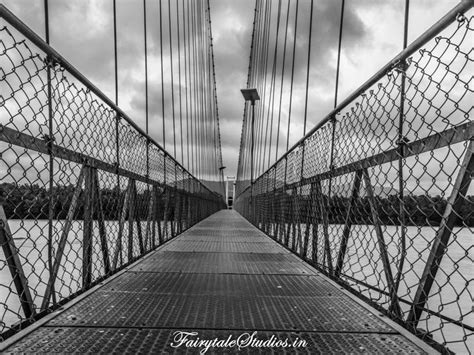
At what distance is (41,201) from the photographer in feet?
4.65

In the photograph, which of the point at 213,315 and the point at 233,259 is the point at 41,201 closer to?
the point at 213,315

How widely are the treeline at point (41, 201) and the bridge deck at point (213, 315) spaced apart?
346 millimetres

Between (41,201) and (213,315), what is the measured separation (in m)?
0.74

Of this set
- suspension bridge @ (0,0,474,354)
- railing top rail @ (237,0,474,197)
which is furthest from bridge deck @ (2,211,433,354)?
railing top rail @ (237,0,474,197)

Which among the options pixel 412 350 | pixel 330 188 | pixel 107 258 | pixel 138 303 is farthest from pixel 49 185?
pixel 330 188

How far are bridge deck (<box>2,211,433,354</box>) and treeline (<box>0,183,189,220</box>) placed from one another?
35 centimetres

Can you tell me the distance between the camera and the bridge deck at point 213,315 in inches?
44.8

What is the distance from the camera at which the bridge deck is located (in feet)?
3.73

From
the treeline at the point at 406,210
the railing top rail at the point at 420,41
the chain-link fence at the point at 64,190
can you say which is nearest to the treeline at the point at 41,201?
the chain-link fence at the point at 64,190

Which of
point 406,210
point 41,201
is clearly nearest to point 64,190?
point 41,201

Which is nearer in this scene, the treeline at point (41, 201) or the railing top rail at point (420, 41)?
the railing top rail at point (420, 41)

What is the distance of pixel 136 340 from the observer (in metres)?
1.17

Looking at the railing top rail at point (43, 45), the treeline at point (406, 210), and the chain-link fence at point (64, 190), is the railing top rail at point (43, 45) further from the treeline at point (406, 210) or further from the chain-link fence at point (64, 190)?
the treeline at point (406, 210)

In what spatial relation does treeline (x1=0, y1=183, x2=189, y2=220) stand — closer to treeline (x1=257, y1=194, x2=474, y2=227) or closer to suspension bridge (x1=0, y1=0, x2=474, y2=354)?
suspension bridge (x1=0, y1=0, x2=474, y2=354)
